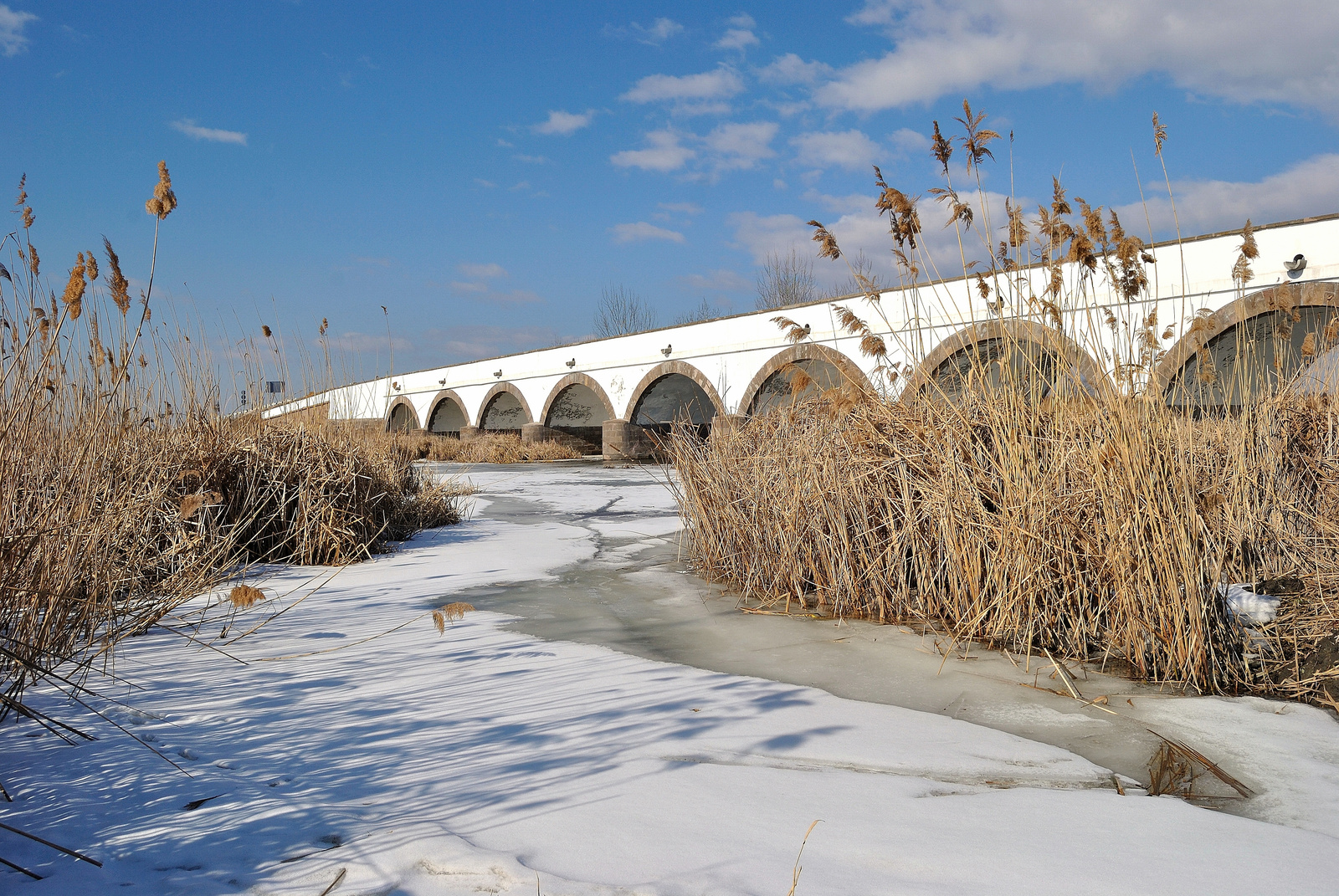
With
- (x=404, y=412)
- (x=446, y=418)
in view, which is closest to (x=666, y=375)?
(x=446, y=418)

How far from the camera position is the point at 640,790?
1572 millimetres

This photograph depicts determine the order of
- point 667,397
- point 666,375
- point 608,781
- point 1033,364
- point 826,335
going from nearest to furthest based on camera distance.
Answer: point 608,781, point 1033,364, point 826,335, point 666,375, point 667,397

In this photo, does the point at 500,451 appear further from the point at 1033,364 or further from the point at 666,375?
the point at 1033,364

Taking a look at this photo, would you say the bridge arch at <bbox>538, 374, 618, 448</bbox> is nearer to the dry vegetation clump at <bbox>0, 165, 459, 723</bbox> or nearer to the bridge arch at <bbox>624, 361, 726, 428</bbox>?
the bridge arch at <bbox>624, 361, 726, 428</bbox>

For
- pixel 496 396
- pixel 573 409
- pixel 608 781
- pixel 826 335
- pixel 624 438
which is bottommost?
pixel 608 781

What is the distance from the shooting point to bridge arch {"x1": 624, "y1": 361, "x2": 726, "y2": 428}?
18.7 m

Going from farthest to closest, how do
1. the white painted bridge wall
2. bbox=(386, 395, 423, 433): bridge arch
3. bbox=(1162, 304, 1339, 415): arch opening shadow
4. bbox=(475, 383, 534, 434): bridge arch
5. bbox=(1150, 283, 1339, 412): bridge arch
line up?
1. bbox=(386, 395, 423, 433): bridge arch
2. bbox=(475, 383, 534, 434): bridge arch
3. the white painted bridge wall
4. bbox=(1162, 304, 1339, 415): arch opening shadow
5. bbox=(1150, 283, 1339, 412): bridge arch

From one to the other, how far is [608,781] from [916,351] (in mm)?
2220

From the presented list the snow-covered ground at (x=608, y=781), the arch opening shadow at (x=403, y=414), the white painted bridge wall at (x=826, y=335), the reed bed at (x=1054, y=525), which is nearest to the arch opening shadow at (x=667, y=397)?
the white painted bridge wall at (x=826, y=335)

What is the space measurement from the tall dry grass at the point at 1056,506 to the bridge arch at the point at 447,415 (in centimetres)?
2533

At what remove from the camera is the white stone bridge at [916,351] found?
9.99 ft

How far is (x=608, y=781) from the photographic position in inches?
63.4

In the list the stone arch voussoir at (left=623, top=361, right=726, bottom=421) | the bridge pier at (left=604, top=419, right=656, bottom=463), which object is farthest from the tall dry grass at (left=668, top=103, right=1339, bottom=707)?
the bridge pier at (left=604, top=419, right=656, bottom=463)

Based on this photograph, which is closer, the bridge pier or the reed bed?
the reed bed
